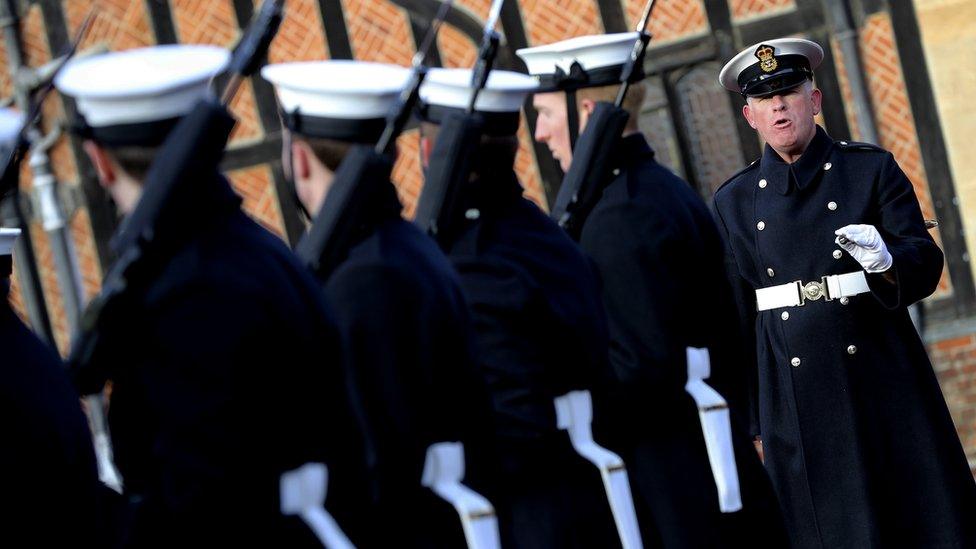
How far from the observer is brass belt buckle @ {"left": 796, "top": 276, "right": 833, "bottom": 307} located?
600 cm

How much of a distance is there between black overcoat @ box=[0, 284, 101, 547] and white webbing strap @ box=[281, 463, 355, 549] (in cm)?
60

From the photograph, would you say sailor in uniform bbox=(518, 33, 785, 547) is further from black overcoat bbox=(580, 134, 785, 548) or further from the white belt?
the white belt

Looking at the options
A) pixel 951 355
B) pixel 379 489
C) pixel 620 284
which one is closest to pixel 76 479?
pixel 379 489

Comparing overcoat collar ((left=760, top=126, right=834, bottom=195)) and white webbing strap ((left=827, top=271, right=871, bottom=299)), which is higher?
overcoat collar ((left=760, top=126, right=834, bottom=195))

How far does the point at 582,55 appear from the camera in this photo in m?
5.27

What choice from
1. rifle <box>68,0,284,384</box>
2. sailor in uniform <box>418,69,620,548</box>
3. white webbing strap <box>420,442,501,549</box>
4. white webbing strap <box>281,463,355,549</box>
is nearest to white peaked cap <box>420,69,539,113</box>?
sailor in uniform <box>418,69,620,548</box>

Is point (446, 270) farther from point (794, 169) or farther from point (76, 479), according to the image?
point (794, 169)

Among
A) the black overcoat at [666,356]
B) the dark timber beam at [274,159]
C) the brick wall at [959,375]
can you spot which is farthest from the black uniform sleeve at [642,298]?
the dark timber beam at [274,159]

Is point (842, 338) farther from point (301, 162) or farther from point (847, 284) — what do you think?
point (301, 162)

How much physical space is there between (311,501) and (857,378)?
9.95ft

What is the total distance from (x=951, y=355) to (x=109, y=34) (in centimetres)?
542

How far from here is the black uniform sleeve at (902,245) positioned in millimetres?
5809

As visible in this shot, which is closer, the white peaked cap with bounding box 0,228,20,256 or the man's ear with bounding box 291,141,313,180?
the man's ear with bounding box 291,141,313,180

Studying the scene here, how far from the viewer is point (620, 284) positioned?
476 centimetres
